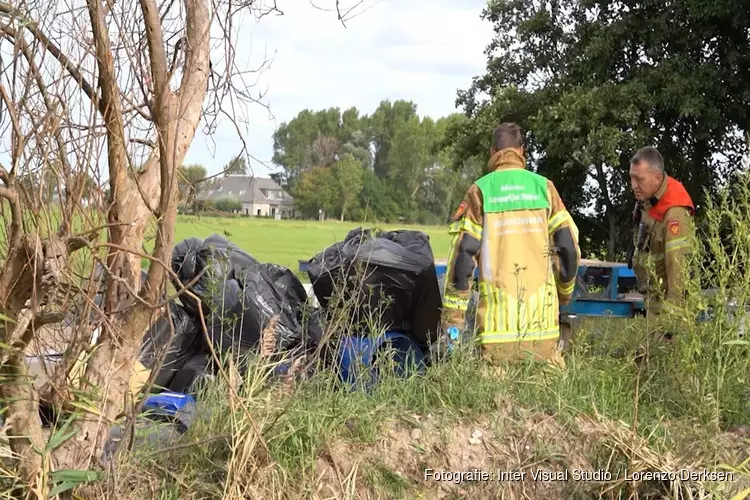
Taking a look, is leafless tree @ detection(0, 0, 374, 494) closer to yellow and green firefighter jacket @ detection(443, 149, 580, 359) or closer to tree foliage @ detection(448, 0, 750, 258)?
yellow and green firefighter jacket @ detection(443, 149, 580, 359)

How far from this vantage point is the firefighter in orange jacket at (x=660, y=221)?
14.3 feet

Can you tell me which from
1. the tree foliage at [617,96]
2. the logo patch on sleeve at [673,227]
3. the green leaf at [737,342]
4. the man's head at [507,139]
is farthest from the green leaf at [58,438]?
the tree foliage at [617,96]

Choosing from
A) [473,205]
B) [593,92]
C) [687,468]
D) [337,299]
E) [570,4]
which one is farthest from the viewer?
[570,4]

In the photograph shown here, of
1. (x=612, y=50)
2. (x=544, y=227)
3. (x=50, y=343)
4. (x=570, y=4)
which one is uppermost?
(x=570, y=4)

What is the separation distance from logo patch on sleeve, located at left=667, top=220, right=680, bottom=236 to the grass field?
62.4 inches

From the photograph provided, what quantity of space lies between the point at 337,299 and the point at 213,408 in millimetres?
783

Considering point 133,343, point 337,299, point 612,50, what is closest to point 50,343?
point 133,343

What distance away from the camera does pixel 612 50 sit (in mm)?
11062

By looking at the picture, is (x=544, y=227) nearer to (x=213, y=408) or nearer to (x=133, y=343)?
(x=213, y=408)

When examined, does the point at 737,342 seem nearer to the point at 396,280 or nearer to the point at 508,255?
the point at 508,255

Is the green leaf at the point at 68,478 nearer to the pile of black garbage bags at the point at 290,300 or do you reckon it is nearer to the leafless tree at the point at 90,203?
the leafless tree at the point at 90,203

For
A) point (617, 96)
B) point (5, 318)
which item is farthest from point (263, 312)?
point (617, 96)

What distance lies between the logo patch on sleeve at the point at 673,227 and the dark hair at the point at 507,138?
3.23 feet

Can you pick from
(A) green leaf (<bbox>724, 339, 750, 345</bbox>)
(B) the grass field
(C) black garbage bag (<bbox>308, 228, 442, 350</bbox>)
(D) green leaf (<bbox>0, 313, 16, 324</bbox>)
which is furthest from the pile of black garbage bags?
(D) green leaf (<bbox>0, 313, 16, 324</bbox>)
